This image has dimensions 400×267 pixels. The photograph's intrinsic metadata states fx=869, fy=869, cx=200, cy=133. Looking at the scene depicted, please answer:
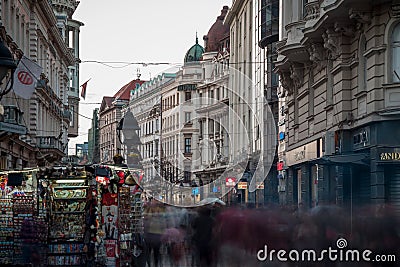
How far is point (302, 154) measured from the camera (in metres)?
34.2

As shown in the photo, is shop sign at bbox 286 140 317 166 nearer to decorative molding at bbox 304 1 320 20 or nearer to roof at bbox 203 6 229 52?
decorative molding at bbox 304 1 320 20

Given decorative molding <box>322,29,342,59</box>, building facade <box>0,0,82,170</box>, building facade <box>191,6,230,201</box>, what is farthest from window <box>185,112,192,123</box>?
decorative molding <box>322,29,342,59</box>

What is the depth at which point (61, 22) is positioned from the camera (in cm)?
7862

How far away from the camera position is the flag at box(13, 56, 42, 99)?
89.0 ft

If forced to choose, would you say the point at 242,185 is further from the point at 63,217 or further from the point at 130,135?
the point at 63,217

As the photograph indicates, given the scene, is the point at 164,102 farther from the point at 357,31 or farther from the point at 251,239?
the point at 251,239

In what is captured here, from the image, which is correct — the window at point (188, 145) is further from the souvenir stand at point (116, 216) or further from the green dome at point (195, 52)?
the green dome at point (195, 52)

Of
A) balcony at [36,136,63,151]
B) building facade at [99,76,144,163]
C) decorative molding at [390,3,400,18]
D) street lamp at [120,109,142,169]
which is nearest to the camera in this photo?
decorative molding at [390,3,400,18]

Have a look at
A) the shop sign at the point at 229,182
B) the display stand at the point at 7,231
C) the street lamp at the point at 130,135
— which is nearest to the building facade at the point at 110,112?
the shop sign at the point at 229,182

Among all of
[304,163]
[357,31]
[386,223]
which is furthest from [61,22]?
[386,223]

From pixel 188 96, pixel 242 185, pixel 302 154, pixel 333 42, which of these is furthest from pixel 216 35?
pixel 333 42

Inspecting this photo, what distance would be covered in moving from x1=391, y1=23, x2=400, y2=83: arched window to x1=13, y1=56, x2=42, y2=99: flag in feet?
38.0

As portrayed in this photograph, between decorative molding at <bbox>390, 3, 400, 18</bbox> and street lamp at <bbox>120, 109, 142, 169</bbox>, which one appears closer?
decorative molding at <bbox>390, 3, 400, 18</bbox>

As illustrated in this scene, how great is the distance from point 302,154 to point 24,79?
11884 millimetres
